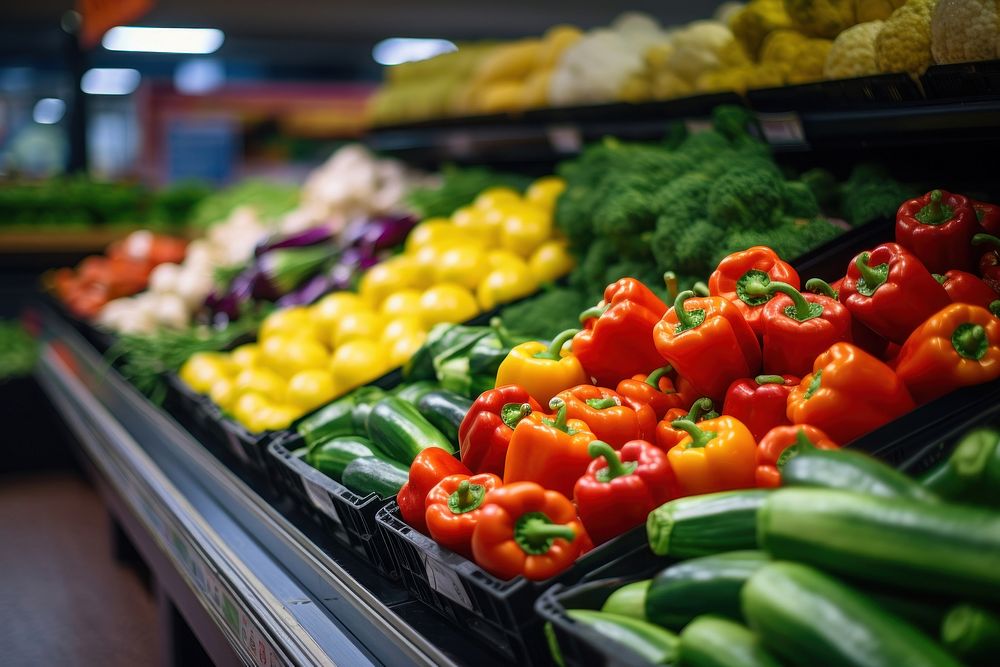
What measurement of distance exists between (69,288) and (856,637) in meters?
5.44

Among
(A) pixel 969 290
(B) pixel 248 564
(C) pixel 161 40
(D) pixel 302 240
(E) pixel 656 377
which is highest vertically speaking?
(C) pixel 161 40

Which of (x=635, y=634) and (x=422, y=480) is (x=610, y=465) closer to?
(x=635, y=634)

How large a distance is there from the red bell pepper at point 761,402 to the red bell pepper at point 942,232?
370 millimetres

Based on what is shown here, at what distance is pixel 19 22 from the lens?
26.0 ft

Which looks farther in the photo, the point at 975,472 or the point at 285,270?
the point at 285,270

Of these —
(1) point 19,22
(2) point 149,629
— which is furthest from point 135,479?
(1) point 19,22

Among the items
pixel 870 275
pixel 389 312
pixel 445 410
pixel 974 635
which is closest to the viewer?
pixel 974 635

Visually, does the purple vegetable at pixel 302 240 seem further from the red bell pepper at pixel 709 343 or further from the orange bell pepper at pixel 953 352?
the orange bell pepper at pixel 953 352

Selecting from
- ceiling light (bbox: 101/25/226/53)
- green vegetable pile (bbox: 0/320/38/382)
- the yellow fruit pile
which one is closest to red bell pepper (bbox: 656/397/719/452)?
the yellow fruit pile

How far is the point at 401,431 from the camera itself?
1929 mm

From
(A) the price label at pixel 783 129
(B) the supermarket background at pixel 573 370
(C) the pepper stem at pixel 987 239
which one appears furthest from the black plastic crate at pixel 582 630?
(A) the price label at pixel 783 129

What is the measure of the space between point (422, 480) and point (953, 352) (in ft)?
2.79

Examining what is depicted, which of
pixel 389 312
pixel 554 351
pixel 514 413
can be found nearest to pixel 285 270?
pixel 389 312

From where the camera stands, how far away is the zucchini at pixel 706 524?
118 cm
